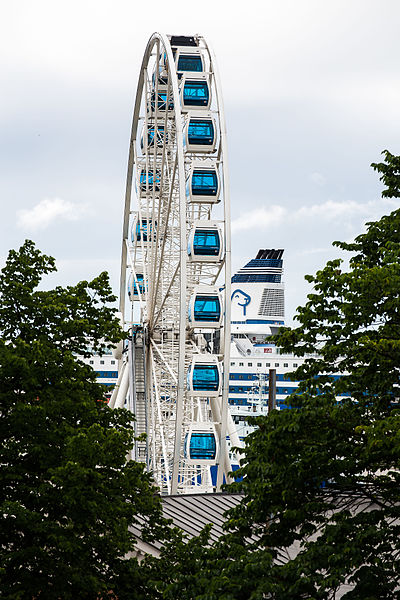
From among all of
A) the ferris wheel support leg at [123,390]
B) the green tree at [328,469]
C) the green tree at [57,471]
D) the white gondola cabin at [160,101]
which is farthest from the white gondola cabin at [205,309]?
the green tree at [328,469]

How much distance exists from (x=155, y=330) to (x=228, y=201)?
6.84m

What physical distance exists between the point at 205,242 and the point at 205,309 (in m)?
2.16

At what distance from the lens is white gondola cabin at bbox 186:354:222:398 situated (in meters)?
30.6

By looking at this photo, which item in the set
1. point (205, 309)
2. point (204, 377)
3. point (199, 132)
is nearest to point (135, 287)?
point (205, 309)

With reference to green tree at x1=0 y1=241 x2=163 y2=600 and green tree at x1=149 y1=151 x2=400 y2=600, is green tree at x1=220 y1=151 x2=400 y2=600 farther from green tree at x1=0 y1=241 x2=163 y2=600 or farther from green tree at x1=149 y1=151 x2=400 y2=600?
green tree at x1=0 y1=241 x2=163 y2=600

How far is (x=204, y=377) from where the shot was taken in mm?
30656

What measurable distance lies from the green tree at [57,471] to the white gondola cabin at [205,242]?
14.6 meters

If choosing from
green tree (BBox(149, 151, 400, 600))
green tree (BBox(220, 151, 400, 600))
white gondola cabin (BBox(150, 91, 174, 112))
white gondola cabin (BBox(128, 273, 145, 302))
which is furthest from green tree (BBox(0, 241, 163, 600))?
white gondola cabin (BBox(128, 273, 145, 302))

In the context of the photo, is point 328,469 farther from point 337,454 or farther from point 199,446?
point 199,446

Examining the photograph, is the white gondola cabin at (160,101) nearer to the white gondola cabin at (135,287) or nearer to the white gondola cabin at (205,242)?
the white gondola cabin at (205,242)

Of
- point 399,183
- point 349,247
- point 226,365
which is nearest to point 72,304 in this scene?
point 349,247

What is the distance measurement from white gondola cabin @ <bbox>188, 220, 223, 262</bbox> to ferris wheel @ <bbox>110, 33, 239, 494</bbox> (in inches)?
1.3

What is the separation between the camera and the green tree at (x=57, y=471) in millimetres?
14219

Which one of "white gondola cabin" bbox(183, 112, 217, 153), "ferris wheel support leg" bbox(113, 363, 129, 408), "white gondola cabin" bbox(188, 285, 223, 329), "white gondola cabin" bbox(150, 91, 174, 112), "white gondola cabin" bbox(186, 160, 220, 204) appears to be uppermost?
"white gondola cabin" bbox(150, 91, 174, 112)
